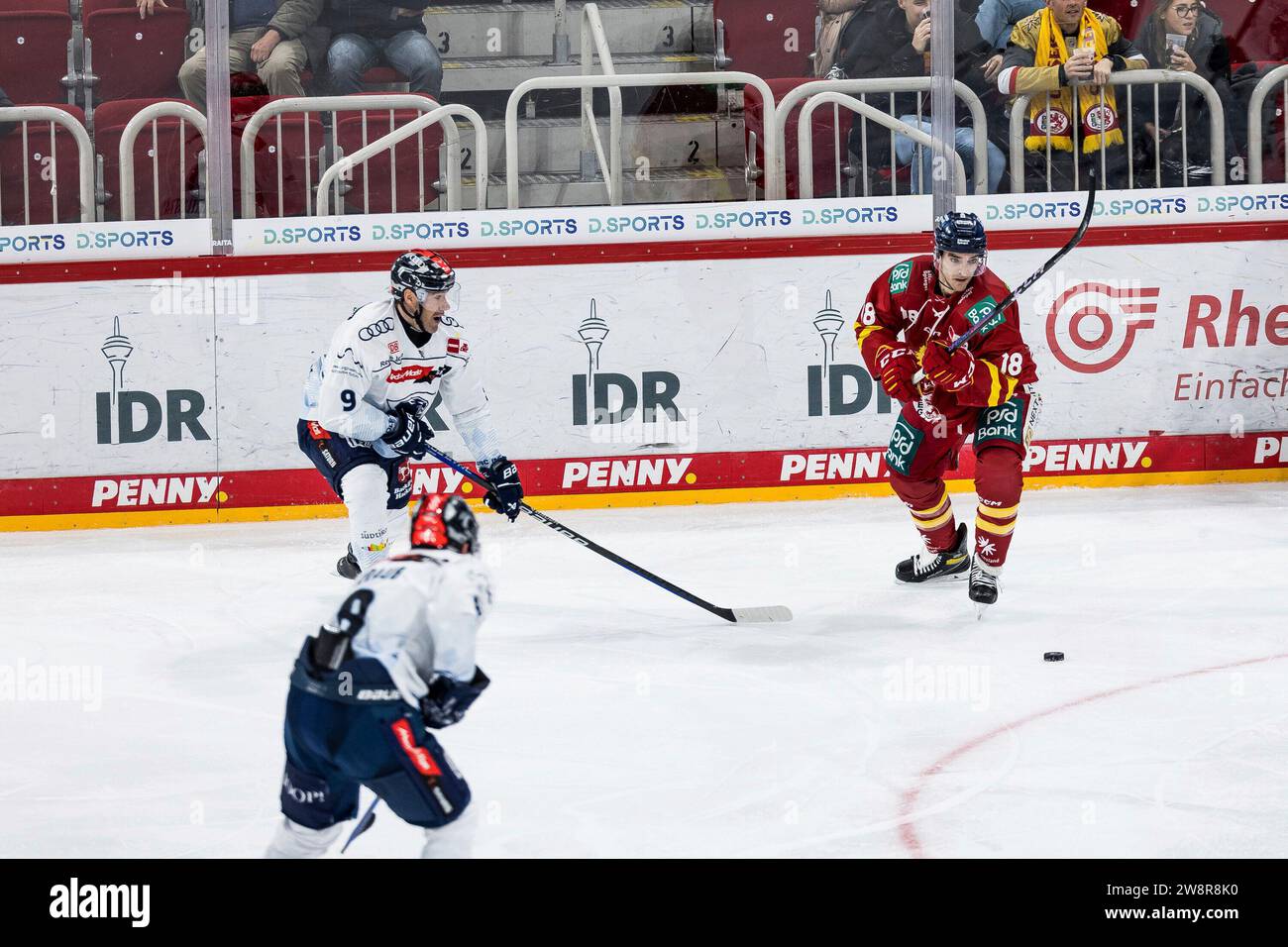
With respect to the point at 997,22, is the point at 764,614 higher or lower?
lower

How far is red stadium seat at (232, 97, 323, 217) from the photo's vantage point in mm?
7637

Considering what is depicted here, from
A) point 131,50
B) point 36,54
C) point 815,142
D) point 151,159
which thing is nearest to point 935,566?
point 815,142

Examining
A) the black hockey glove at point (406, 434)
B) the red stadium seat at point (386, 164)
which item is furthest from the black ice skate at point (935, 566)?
the red stadium seat at point (386, 164)

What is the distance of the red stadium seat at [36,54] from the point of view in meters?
7.59

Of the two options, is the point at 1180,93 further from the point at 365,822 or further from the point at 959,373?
the point at 365,822

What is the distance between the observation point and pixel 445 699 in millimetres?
2891

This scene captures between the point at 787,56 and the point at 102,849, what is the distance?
18.3 ft

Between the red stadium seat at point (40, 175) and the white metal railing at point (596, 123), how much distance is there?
2.28 meters

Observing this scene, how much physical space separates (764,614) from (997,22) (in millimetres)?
3656

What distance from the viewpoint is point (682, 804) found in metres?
3.76

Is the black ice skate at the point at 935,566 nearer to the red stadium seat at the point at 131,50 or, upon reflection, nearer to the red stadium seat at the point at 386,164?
the red stadium seat at the point at 386,164

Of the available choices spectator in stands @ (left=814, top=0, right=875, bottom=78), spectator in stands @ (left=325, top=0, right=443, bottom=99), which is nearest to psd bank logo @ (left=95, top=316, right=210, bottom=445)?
spectator in stands @ (left=325, top=0, right=443, bottom=99)

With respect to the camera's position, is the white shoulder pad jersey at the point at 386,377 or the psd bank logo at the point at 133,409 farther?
the psd bank logo at the point at 133,409

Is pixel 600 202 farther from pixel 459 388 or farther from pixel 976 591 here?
pixel 976 591
